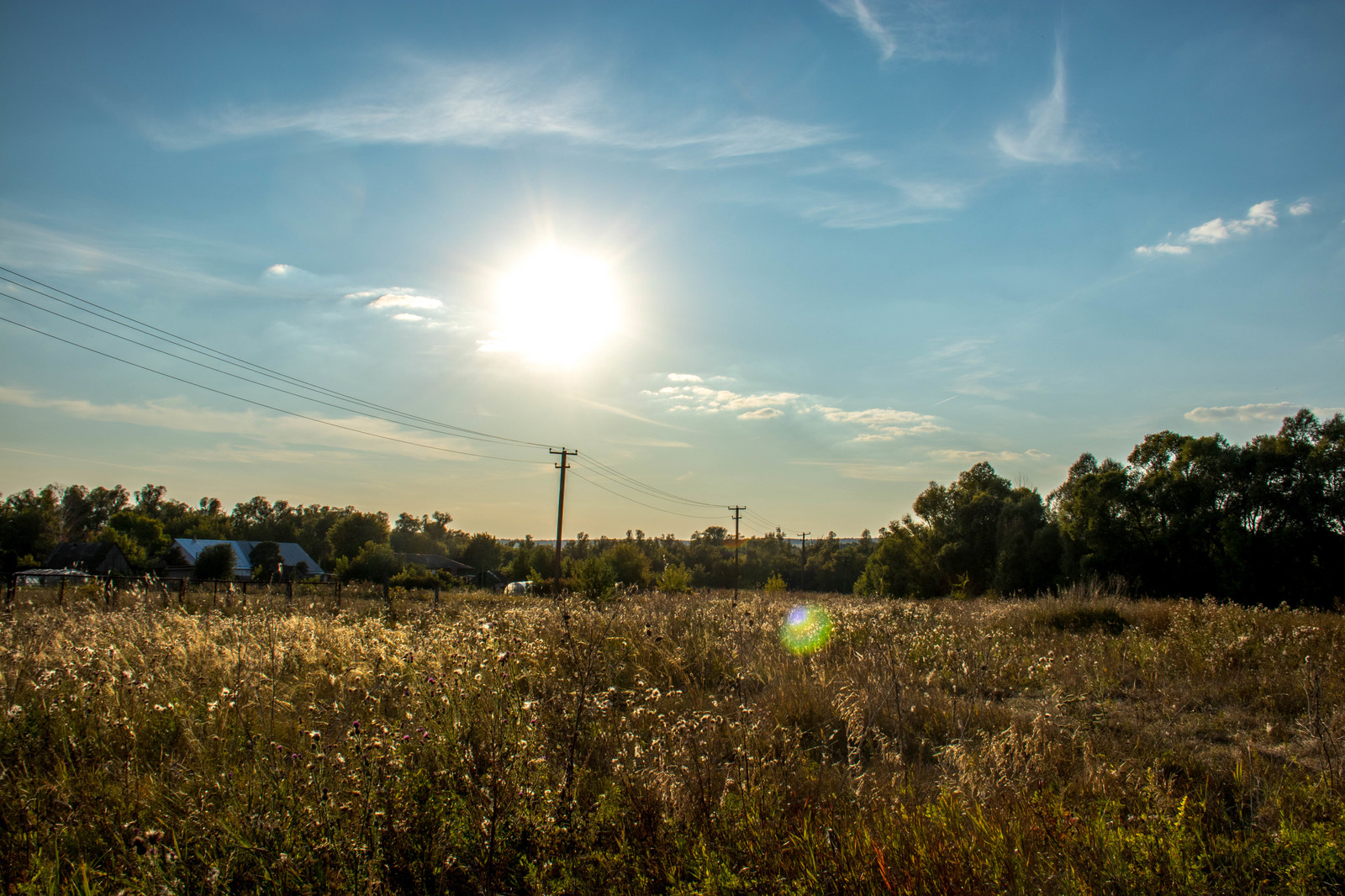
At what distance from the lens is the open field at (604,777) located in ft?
9.52

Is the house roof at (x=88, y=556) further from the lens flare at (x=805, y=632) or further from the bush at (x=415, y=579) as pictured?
the lens flare at (x=805, y=632)

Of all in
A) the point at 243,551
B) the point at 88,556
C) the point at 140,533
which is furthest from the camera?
the point at 243,551

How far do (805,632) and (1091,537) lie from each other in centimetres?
3682

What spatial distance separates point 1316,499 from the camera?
3344 centimetres

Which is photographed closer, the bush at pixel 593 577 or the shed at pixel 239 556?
the bush at pixel 593 577

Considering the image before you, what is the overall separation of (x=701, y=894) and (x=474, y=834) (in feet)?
4.05

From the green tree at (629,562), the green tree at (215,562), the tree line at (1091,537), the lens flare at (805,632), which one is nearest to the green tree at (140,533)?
the tree line at (1091,537)

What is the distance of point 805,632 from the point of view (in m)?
11.1

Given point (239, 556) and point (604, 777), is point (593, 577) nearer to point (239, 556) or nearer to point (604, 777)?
point (604, 777)

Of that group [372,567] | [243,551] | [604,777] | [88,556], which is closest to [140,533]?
[88,556]

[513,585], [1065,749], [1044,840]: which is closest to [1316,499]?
[1065,749]

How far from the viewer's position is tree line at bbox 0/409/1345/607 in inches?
1302

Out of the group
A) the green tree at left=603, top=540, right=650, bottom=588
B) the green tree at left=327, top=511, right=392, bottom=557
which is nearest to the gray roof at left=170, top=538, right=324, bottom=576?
the green tree at left=327, top=511, right=392, bottom=557

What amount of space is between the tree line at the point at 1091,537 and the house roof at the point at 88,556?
1.15 metres
